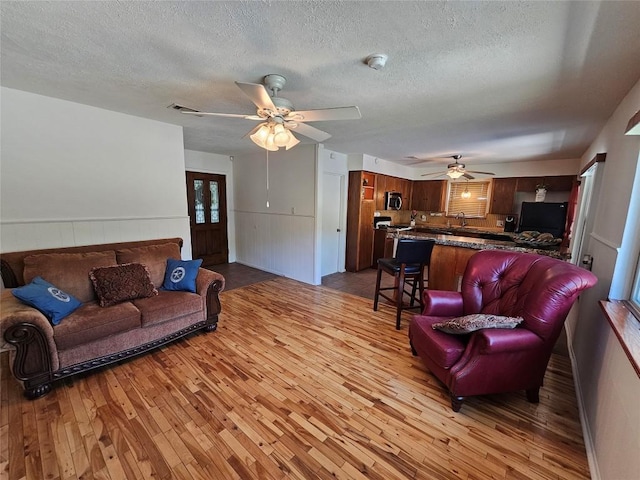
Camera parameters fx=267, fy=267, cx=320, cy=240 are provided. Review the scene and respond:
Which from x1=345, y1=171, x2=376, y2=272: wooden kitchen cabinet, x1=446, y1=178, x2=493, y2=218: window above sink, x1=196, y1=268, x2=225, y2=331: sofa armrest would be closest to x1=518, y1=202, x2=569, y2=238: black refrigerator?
x1=446, y1=178, x2=493, y2=218: window above sink

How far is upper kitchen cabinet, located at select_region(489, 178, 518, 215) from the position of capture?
5.70m

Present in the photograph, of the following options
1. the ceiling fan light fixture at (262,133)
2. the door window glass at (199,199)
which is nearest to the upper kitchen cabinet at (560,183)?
the ceiling fan light fixture at (262,133)

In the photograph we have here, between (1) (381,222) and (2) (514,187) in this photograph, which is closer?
(2) (514,187)

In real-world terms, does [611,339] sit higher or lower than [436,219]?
lower

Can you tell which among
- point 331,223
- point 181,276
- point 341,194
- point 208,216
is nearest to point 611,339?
point 181,276

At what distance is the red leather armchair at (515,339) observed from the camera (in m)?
1.77

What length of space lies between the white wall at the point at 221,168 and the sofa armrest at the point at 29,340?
12.4 ft

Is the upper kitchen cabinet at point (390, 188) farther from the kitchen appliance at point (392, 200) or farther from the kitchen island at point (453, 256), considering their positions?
the kitchen island at point (453, 256)

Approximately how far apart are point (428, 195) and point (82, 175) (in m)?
6.62

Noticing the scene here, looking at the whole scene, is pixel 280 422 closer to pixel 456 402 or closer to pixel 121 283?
pixel 456 402

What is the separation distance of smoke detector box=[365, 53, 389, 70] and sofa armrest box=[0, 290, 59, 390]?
9.53 ft

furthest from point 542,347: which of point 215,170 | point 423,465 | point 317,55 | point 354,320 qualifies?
point 215,170

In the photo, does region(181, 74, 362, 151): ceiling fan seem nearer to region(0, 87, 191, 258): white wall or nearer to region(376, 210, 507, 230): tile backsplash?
region(0, 87, 191, 258): white wall

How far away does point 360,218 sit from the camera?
5.32 metres
